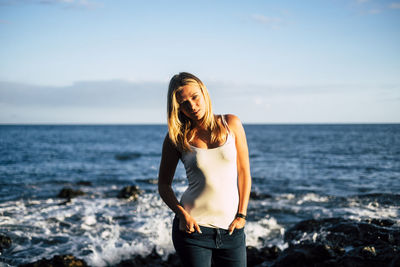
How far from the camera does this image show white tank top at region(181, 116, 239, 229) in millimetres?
2578

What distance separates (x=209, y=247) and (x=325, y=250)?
187 inches

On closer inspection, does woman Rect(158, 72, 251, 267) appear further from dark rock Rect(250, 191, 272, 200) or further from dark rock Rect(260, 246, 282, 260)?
dark rock Rect(250, 191, 272, 200)

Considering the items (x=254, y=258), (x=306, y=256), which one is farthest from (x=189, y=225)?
(x=254, y=258)

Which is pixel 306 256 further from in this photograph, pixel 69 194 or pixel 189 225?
pixel 69 194

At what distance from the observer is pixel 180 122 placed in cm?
279

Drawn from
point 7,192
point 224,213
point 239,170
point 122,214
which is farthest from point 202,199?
point 7,192

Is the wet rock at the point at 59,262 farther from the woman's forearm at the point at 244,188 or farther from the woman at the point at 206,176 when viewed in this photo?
the woman's forearm at the point at 244,188

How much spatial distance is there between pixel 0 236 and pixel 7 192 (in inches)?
313

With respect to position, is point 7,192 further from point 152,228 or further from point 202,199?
point 202,199

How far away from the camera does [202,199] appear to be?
2.62 metres

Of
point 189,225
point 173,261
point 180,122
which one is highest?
point 180,122

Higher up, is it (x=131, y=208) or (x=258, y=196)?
(x=258, y=196)

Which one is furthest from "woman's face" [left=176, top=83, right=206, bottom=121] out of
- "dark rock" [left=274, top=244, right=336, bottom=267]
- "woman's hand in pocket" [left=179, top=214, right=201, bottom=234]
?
"dark rock" [left=274, top=244, right=336, bottom=267]

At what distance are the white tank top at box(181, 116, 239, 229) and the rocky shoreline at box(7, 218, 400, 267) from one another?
3.22 metres
